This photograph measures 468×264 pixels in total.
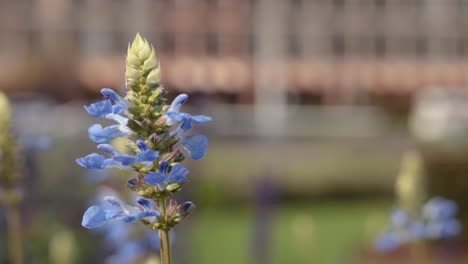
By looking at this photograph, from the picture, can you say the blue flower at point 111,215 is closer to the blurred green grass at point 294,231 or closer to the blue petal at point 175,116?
the blue petal at point 175,116

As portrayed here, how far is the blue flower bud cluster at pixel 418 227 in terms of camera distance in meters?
3.04

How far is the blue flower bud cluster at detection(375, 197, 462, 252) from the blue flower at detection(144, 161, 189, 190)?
144 cm

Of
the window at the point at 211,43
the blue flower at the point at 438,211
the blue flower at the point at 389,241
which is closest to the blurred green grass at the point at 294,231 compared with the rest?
the blue flower at the point at 438,211

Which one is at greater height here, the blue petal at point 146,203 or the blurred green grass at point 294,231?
the blue petal at point 146,203

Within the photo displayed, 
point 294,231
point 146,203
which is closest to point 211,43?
point 294,231

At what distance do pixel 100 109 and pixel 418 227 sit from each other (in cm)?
163

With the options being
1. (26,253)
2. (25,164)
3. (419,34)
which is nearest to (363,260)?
(26,253)

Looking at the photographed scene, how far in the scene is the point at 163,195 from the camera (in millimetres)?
1655

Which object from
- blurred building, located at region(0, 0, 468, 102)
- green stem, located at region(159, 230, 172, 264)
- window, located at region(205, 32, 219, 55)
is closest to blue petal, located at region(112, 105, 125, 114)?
green stem, located at region(159, 230, 172, 264)

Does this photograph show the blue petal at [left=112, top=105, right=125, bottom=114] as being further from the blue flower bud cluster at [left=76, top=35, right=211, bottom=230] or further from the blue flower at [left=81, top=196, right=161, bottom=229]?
the blue flower at [left=81, top=196, right=161, bottom=229]

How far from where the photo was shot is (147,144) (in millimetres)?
1623

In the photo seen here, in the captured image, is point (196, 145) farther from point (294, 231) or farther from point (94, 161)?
point (294, 231)

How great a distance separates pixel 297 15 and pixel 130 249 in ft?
117

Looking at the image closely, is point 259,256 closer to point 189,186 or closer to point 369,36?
point 189,186
